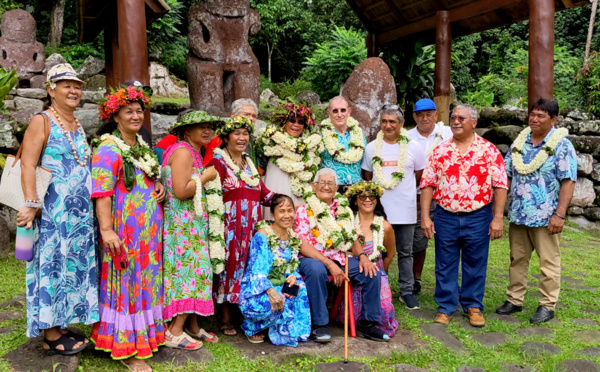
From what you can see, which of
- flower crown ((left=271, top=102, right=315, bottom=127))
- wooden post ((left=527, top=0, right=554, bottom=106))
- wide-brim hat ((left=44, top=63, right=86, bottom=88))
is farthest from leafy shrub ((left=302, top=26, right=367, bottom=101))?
wide-brim hat ((left=44, top=63, right=86, bottom=88))

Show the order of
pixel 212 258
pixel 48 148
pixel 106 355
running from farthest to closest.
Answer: pixel 212 258 → pixel 106 355 → pixel 48 148

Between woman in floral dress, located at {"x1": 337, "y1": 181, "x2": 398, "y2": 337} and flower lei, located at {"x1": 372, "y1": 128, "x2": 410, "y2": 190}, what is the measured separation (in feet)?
0.99

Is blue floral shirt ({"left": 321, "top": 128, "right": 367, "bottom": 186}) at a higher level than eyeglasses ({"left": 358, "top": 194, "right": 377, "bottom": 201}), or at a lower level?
higher

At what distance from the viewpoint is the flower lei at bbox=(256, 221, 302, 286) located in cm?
364

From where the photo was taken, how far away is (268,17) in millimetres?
19250

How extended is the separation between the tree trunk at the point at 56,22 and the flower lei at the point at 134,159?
57.5ft

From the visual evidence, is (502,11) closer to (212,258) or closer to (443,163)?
(443,163)

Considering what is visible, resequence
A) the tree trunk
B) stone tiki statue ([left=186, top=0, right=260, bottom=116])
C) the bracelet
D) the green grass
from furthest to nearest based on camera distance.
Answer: the tree trunk < stone tiki statue ([left=186, top=0, right=260, bottom=116]) < the green grass < the bracelet

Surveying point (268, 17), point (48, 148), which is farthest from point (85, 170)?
point (268, 17)

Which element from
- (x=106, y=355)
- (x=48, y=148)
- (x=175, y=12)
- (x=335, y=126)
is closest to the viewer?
(x=48, y=148)

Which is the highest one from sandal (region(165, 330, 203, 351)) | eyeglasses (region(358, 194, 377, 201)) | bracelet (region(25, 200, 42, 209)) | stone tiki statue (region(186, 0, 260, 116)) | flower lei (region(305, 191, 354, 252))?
stone tiki statue (region(186, 0, 260, 116))

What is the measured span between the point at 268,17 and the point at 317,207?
55.0 feet

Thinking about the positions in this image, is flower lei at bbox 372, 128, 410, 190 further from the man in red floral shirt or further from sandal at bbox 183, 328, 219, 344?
sandal at bbox 183, 328, 219, 344

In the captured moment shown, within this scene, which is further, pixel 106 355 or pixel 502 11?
pixel 502 11
